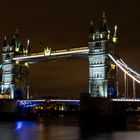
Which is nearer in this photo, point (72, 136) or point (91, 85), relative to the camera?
point (72, 136)

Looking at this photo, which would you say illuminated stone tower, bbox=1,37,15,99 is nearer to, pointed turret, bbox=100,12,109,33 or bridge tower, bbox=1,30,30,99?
bridge tower, bbox=1,30,30,99

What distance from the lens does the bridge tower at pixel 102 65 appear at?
64.9 metres

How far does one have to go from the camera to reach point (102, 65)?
214 feet

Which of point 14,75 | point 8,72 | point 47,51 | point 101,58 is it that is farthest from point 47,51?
point 8,72

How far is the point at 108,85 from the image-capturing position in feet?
212

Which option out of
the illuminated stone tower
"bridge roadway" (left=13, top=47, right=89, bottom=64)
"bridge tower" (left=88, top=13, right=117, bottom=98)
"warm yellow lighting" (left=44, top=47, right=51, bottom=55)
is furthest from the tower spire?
the illuminated stone tower

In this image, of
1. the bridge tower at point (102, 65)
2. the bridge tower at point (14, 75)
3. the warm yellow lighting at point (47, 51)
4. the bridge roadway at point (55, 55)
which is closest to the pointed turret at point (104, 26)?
the bridge tower at point (102, 65)

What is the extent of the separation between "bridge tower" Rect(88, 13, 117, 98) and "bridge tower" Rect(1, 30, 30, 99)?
15.8 m

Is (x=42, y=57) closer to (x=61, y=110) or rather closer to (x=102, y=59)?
(x=102, y=59)

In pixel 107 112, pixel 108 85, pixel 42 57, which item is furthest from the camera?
pixel 42 57

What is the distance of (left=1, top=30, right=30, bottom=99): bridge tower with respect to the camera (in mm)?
78750

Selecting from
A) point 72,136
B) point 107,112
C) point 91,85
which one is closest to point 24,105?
point 91,85

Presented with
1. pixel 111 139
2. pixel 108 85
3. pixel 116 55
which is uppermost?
pixel 116 55

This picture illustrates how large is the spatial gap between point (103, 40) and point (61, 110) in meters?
48.5
